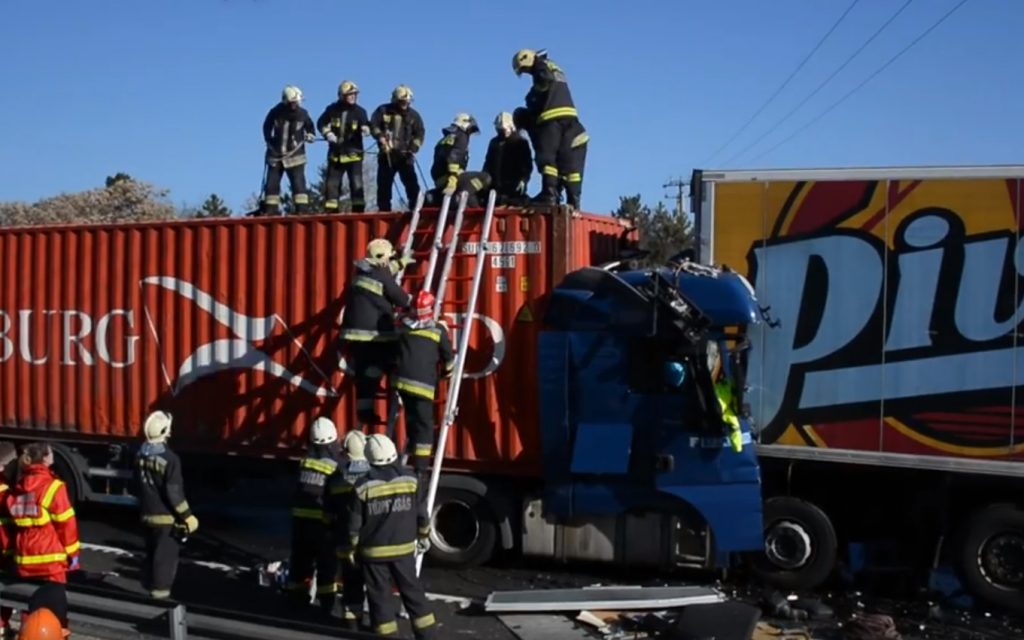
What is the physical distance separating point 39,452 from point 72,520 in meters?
0.47

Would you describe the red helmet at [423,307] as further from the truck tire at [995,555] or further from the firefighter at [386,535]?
the truck tire at [995,555]

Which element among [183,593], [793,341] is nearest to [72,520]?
[183,593]

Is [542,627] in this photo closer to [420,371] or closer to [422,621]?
[422,621]

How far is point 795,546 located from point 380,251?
4.09m

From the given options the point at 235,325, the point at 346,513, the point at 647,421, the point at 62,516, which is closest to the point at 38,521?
the point at 62,516

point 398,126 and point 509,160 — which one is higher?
point 398,126

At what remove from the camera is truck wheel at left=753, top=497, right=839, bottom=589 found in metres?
9.52

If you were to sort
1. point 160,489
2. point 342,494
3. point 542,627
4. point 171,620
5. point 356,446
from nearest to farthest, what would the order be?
point 171,620 → point 356,446 → point 342,494 → point 542,627 → point 160,489

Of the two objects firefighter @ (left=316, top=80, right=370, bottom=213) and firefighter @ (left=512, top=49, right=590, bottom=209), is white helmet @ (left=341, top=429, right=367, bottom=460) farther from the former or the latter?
firefighter @ (left=316, top=80, right=370, bottom=213)

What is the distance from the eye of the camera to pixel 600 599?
354 inches

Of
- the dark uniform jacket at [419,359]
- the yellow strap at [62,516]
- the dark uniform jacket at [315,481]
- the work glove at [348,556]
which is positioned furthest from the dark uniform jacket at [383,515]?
A: the dark uniform jacket at [419,359]

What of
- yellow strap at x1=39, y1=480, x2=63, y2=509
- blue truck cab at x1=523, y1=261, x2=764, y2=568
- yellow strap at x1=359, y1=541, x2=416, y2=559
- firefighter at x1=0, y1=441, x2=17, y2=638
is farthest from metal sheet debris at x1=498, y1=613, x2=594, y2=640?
firefighter at x1=0, y1=441, x2=17, y2=638

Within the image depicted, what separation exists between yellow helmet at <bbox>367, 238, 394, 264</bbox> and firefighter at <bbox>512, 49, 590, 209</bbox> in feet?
5.10

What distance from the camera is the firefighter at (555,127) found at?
427 inches
